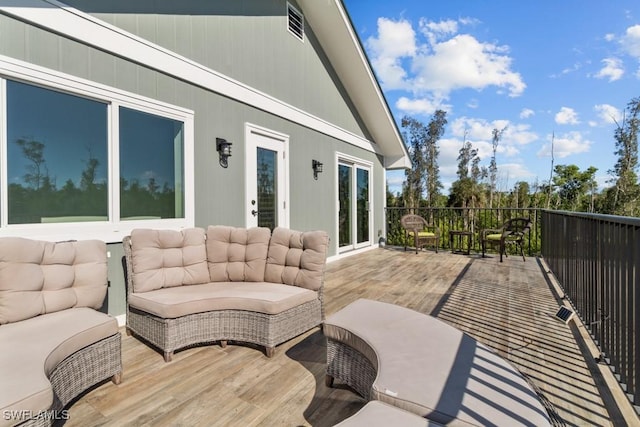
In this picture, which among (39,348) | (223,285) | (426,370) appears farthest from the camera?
(223,285)

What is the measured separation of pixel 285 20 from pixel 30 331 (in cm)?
543

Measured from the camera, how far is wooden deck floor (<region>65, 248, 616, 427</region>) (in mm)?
1672

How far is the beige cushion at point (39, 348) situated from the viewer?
1.24 metres

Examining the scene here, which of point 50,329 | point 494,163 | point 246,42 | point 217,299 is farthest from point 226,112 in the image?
point 494,163

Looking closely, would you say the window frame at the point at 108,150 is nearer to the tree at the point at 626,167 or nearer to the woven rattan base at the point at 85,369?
the woven rattan base at the point at 85,369

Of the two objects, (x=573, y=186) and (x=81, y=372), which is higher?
(x=573, y=186)

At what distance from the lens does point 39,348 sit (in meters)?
1.55

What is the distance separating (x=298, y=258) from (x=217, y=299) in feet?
2.57

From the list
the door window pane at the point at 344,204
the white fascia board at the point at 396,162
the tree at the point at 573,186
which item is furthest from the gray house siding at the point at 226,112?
the tree at the point at 573,186

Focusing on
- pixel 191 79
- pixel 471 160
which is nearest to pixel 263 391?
pixel 191 79

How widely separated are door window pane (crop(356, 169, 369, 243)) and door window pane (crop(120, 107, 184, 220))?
4602 mm

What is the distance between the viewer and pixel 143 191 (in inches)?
128

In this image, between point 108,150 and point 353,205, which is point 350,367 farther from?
point 353,205

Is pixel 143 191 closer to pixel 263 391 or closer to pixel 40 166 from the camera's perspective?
pixel 40 166
